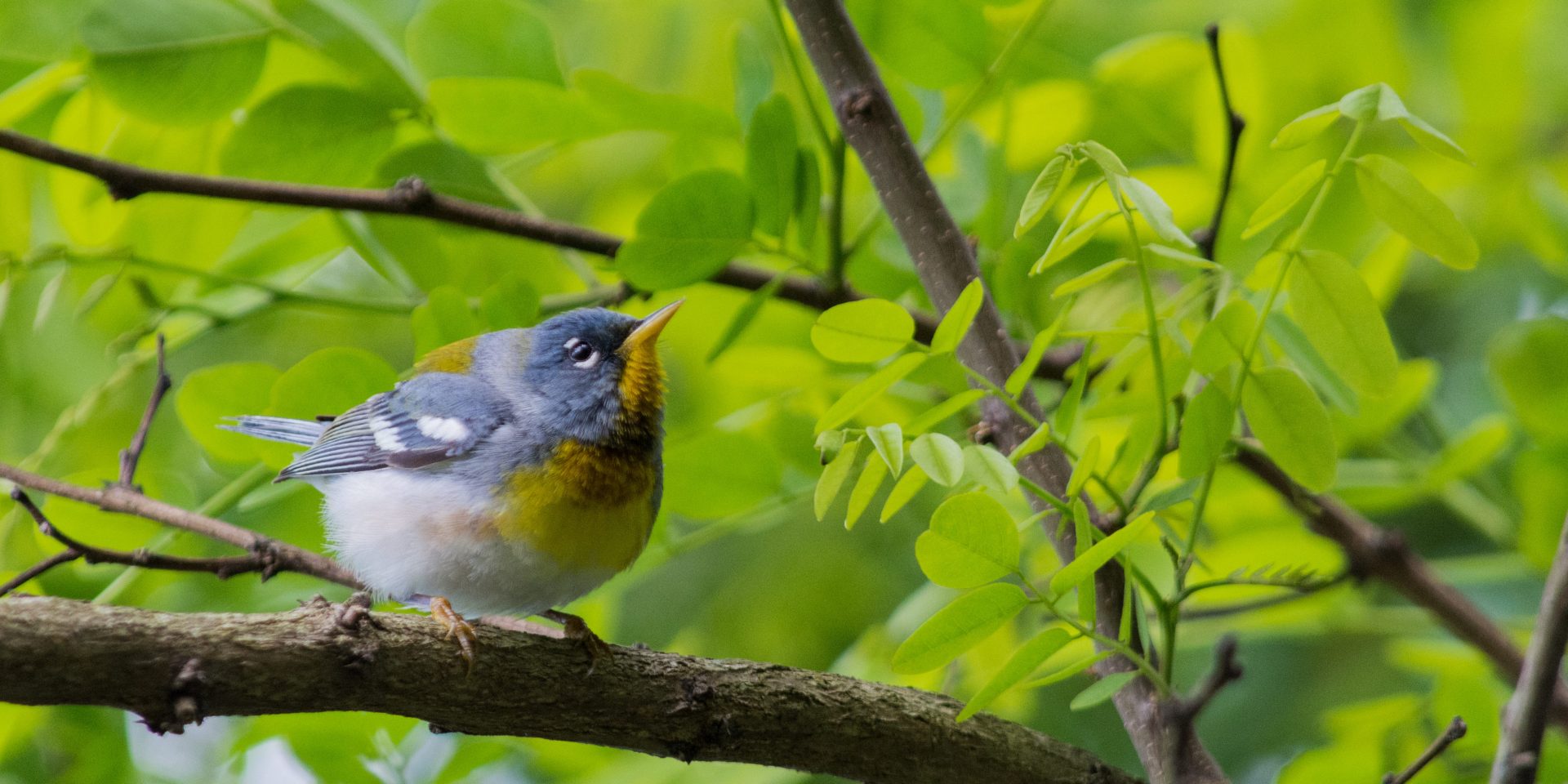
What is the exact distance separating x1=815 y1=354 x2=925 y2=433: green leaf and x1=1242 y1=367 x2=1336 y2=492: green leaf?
44 cm

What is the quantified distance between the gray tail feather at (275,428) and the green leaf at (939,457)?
1368 mm

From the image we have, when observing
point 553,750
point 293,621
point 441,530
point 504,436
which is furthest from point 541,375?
point 293,621

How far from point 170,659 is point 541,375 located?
1356 millimetres

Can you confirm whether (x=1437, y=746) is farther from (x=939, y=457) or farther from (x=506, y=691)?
(x=506, y=691)

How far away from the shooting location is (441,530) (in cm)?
233

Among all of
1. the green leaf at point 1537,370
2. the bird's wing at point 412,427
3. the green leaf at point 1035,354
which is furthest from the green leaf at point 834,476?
the green leaf at point 1537,370

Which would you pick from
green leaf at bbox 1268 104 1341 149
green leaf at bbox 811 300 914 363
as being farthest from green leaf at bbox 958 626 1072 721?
green leaf at bbox 1268 104 1341 149

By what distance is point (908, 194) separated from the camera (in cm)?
199

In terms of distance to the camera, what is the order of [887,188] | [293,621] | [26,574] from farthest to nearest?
Result: [887,188]
[26,574]
[293,621]

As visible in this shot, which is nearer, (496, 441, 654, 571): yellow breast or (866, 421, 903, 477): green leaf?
(866, 421, 903, 477): green leaf

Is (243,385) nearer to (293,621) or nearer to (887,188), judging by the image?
(293,621)

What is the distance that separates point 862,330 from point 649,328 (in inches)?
42.6

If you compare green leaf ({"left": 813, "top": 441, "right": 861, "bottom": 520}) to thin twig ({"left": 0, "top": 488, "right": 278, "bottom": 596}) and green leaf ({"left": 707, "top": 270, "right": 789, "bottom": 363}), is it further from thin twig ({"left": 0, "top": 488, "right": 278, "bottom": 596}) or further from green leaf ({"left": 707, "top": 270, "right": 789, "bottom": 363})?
thin twig ({"left": 0, "top": 488, "right": 278, "bottom": 596})

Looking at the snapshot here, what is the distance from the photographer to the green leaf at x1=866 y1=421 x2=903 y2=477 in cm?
137
